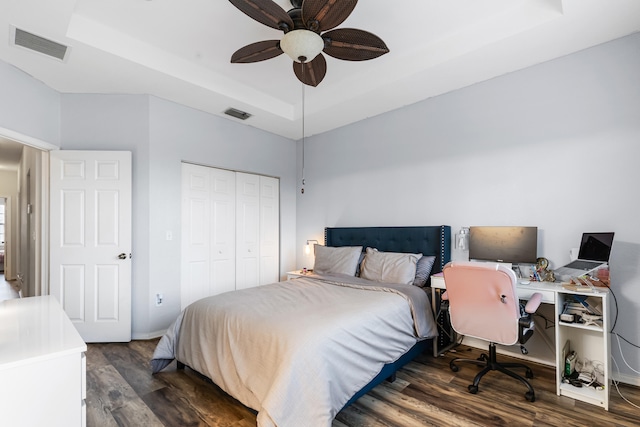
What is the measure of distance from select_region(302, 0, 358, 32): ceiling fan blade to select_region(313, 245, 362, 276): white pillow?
2.44m

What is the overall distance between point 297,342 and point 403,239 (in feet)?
7.47

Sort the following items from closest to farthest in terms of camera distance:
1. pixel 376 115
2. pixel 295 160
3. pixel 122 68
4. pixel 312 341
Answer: pixel 312 341
pixel 122 68
pixel 376 115
pixel 295 160

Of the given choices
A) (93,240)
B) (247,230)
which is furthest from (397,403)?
(93,240)

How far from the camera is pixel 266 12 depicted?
1959 millimetres

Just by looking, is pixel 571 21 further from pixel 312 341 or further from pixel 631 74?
pixel 312 341

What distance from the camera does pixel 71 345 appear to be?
127cm

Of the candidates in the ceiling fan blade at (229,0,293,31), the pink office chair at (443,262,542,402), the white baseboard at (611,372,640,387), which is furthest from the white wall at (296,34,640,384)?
the ceiling fan blade at (229,0,293,31)

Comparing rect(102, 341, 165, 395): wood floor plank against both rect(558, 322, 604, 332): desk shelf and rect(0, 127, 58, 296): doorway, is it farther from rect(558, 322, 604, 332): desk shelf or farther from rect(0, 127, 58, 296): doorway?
rect(558, 322, 604, 332): desk shelf

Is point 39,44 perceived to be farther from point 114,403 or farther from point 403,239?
point 403,239

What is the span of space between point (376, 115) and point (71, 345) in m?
3.81

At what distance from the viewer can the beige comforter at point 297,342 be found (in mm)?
1717

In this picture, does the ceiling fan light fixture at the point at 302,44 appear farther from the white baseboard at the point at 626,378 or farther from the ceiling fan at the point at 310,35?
the white baseboard at the point at 626,378

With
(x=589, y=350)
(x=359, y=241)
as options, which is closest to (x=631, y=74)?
(x=589, y=350)

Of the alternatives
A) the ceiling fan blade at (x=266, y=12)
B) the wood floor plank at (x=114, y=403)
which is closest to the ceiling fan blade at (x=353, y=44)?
the ceiling fan blade at (x=266, y=12)
